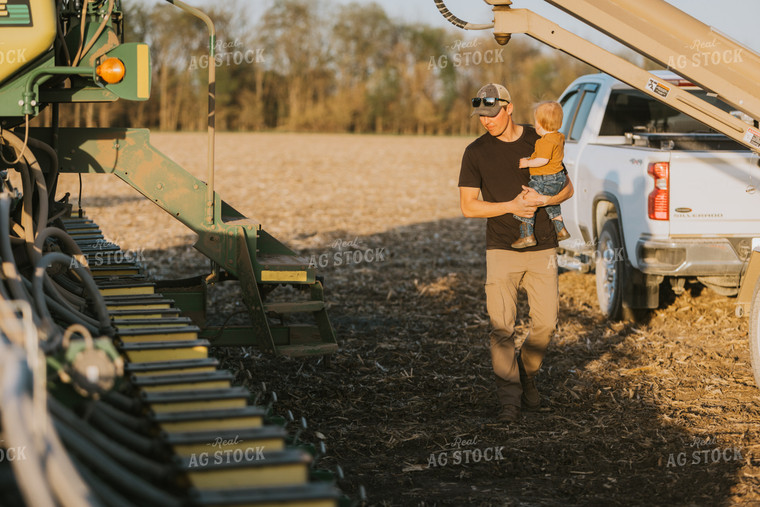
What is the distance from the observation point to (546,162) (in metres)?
5.81

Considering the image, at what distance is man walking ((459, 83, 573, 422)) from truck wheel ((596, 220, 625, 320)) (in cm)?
263

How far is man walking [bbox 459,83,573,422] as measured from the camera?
591 cm

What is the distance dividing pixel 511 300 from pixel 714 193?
276cm

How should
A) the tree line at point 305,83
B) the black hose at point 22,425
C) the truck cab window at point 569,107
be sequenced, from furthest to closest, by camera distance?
the tree line at point 305,83 < the truck cab window at point 569,107 < the black hose at point 22,425

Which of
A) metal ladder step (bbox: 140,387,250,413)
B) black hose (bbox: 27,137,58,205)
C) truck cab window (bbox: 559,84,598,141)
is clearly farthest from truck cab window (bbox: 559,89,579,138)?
metal ladder step (bbox: 140,387,250,413)

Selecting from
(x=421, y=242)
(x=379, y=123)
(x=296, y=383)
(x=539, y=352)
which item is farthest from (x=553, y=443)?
Result: (x=379, y=123)

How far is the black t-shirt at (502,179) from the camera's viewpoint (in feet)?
19.5

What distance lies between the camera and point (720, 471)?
496 centimetres

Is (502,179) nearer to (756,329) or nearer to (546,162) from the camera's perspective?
(546,162)

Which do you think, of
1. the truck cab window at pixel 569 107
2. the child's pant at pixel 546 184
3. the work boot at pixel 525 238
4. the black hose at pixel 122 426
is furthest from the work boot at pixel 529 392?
the truck cab window at pixel 569 107

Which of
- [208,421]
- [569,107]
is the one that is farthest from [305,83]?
[208,421]

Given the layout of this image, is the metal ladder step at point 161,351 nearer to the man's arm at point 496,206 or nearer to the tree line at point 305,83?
the man's arm at point 496,206

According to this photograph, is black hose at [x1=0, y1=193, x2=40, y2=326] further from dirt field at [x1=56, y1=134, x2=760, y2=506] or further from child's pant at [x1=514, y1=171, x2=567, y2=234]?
child's pant at [x1=514, y1=171, x2=567, y2=234]

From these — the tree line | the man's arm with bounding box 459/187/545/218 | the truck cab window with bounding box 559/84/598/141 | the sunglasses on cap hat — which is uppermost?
the tree line
